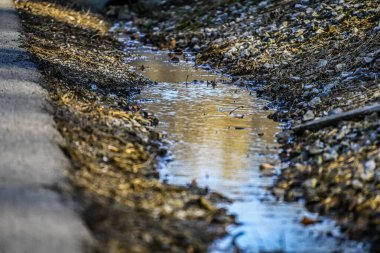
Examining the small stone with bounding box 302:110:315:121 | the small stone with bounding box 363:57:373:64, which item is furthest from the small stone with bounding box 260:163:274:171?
the small stone with bounding box 363:57:373:64

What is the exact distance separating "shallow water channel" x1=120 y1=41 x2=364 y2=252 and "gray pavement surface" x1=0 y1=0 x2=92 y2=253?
1075 mm

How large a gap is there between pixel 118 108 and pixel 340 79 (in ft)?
9.38

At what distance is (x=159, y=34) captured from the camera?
1466 centimetres

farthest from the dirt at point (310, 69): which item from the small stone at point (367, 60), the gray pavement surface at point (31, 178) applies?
the gray pavement surface at point (31, 178)

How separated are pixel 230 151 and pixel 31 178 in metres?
2.59

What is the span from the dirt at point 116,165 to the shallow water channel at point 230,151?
0.20 meters

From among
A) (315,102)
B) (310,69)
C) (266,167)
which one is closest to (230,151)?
(266,167)

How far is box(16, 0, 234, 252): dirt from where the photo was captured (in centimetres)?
464

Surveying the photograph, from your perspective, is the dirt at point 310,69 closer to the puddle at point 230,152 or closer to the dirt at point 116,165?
the puddle at point 230,152

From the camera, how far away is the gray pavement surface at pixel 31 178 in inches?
163

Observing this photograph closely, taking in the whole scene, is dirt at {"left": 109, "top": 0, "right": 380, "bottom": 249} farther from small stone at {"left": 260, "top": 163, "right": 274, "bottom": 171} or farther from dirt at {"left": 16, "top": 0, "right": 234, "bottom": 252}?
dirt at {"left": 16, "top": 0, "right": 234, "bottom": 252}

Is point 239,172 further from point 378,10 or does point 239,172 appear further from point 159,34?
point 159,34

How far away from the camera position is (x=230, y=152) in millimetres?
7090

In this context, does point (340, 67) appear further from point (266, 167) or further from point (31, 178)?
point (31, 178)
